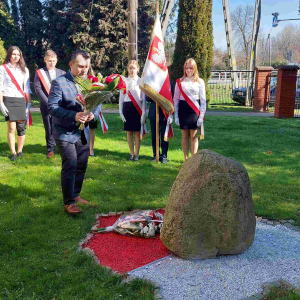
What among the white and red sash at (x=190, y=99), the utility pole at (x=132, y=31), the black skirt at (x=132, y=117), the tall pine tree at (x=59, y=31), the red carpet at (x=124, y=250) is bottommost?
the red carpet at (x=124, y=250)

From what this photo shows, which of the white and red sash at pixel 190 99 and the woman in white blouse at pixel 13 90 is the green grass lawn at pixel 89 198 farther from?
the white and red sash at pixel 190 99

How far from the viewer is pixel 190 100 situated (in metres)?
7.00

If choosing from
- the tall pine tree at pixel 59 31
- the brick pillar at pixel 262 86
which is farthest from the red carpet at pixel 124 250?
the tall pine tree at pixel 59 31

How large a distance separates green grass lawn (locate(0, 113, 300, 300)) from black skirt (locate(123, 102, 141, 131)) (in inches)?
31.6

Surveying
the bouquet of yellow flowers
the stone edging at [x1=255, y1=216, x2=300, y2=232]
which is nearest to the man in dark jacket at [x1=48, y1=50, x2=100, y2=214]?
the bouquet of yellow flowers

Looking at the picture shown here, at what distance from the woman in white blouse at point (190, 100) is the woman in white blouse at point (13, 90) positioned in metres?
3.17

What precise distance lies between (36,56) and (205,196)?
94.5 ft

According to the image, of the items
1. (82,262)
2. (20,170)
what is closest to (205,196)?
(82,262)

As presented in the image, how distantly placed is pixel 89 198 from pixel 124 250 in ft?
5.62

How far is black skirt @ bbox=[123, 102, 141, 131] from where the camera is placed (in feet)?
25.0

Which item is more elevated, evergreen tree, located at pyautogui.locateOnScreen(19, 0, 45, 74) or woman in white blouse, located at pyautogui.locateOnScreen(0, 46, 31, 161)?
evergreen tree, located at pyautogui.locateOnScreen(19, 0, 45, 74)

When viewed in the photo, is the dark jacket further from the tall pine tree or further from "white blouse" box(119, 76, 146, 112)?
the tall pine tree

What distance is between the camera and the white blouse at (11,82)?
7051 mm

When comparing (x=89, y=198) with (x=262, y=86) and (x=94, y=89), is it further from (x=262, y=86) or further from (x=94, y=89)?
(x=262, y=86)
